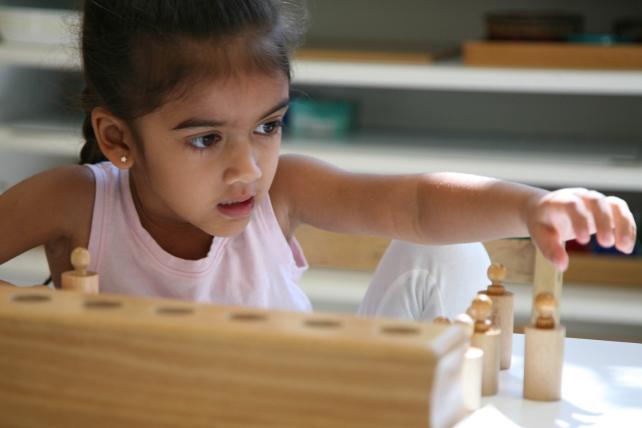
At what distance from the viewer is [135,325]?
0.62 meters

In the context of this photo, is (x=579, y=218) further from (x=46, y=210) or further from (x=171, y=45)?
(x=46, y=210)

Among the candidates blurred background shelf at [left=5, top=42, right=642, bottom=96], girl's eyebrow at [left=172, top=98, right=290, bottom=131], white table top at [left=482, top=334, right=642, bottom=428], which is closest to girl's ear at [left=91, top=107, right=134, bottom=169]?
girl's eyebrow at [left=172, top=98, right=290, bottom=131]

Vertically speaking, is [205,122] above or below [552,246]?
above

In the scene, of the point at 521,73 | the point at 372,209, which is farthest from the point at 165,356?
the point at 521,73

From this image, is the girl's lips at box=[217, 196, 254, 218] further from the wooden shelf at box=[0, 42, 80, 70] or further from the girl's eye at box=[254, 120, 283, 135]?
the wooden shelf at box=[0, 42, 80, 70]

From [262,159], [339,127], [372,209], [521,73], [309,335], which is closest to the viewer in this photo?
[309,335]

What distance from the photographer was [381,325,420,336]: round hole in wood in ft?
1.98

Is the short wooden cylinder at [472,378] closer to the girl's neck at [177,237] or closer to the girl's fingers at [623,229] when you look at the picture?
the girl's fingers at [623,229]

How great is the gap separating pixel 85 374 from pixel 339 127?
7.74 ft

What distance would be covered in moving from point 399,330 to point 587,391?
1.13 feet

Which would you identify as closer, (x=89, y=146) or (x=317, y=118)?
(x=89, y=146)

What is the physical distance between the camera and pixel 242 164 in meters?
1.04

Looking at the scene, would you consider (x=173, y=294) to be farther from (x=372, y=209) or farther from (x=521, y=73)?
(x=521, y=73)

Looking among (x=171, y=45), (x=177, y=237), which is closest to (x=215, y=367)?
(x=171, y=45)
